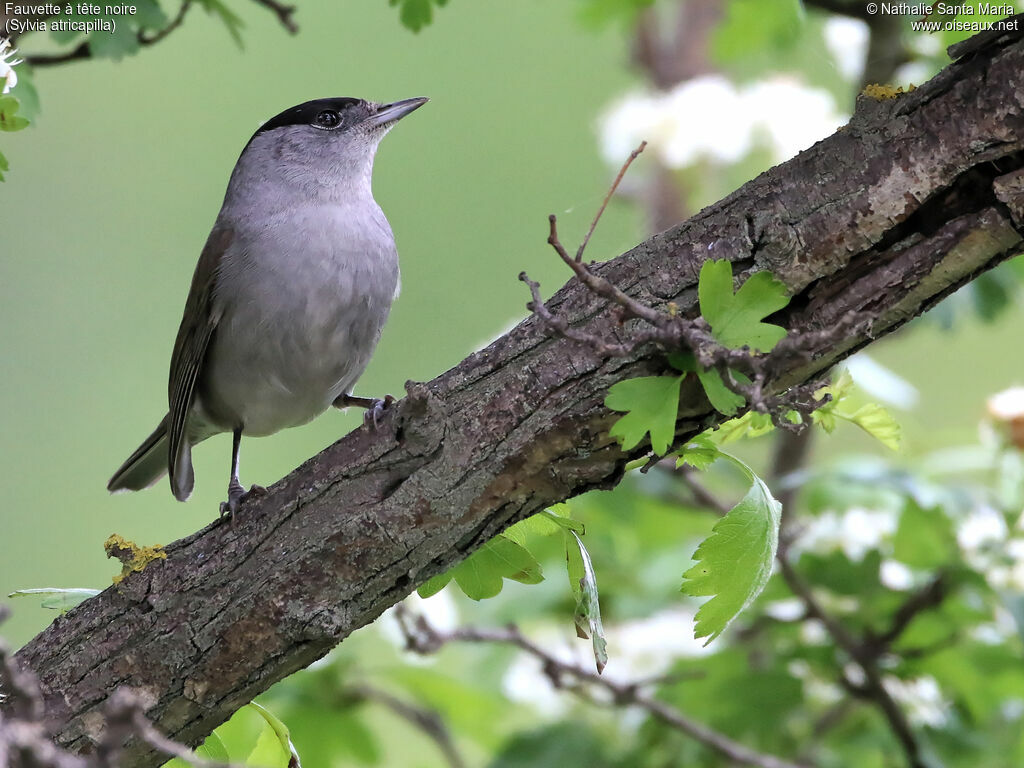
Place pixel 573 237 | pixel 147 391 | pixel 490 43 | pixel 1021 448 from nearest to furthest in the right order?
pixel 573 237
pixel 1021 448
pixel 490 43
pixel 147 391

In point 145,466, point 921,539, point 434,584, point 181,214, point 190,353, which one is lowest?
point 921,539

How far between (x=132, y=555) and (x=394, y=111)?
87.2 inches

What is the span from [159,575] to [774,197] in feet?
4.70

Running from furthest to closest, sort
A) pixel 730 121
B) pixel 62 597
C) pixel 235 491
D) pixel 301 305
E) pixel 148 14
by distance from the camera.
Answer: pixel 730 121, pixel 301 305, pixel 235 491, pixel 148 14, pixel 62 597

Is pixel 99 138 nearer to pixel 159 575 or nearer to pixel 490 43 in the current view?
pixel 490 43

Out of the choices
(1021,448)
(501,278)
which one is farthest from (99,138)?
A: (1021,448)

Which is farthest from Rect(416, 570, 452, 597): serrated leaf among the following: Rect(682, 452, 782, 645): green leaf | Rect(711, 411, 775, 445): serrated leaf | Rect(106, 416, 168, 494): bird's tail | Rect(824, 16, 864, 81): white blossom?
Rect(824, 16, 864, 81): white blossom

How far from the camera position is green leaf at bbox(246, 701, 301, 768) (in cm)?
224

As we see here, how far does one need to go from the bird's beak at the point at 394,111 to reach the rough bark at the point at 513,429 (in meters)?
2.04

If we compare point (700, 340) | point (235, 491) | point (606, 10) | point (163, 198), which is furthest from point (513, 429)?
point (163, 198)

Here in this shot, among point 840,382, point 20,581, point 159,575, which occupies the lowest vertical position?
point 20,581

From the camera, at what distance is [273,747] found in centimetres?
226

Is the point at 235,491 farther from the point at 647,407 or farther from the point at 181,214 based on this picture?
the point at 181,214

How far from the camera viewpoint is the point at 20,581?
1006cm
